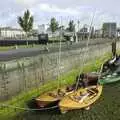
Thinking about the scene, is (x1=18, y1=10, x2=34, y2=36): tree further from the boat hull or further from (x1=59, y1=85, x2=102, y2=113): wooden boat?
(x1=59, y1=85, x2=102, y2=113): wooden boat

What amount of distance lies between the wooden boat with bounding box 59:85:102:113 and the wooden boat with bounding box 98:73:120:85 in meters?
6.37

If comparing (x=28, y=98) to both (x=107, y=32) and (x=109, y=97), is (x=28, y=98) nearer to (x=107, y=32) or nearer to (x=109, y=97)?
(x=109, y=97)

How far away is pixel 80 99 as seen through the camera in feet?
93.1

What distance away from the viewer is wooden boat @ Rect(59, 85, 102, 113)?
26.6 metres

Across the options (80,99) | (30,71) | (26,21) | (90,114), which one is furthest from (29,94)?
(26,21)

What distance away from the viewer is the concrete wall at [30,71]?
1141 inches

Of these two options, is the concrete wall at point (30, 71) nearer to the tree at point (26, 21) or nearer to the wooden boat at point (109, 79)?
the wooden boat at point (109, 79)

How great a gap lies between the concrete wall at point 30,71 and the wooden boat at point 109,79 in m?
5.63

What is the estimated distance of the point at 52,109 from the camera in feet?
90.6

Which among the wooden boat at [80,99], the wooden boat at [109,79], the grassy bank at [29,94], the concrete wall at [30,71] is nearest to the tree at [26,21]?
the grassy bank at [29,94]

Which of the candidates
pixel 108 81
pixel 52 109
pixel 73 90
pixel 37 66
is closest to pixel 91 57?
pixel 108 81

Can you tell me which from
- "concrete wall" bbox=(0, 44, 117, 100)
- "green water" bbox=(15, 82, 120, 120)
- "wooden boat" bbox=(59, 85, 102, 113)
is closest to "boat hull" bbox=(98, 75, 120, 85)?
"concrete wall" bbox=(0, 44, 117, 100)

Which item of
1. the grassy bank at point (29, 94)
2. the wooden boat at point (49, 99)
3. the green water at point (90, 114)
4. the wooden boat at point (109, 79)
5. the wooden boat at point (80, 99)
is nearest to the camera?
the green water at point (90, 114)

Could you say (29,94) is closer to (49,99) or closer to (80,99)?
(49,99)
